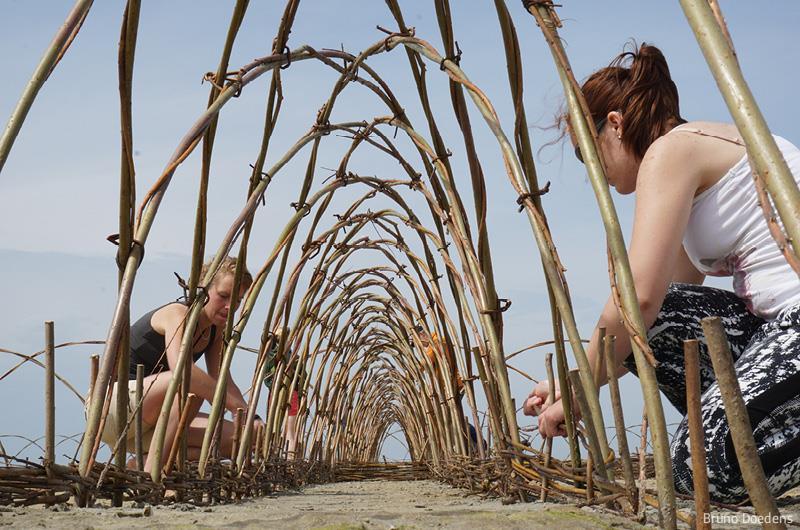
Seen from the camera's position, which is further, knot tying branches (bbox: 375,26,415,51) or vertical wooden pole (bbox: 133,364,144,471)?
knot tying branches (bbox: 375,26,415,51)

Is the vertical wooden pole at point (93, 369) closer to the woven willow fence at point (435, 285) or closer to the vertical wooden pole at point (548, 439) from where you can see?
the woven willow fence at point (435, 285)

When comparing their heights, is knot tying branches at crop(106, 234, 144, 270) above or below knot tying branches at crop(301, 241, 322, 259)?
below

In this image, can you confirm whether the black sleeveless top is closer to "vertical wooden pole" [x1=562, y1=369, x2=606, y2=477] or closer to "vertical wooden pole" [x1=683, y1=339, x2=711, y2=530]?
"vertical wooden pole" [x1=562, y1=369, x2=606, y2=477]

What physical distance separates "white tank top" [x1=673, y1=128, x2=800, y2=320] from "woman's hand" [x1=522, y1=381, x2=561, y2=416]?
0.42 metres

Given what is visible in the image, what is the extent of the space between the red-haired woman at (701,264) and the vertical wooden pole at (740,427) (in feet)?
1.57

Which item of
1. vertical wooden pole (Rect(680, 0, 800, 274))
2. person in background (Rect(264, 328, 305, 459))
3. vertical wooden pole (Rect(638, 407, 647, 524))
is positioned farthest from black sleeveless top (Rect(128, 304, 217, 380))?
vertical wooden pole (Rect(680, 0, 800, 274))

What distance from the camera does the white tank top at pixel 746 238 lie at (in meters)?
1.38

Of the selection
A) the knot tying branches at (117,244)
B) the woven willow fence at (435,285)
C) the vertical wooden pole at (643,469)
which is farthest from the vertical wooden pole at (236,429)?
the vertical wooden pole at (643,469)

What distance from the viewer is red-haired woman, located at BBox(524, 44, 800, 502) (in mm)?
1260

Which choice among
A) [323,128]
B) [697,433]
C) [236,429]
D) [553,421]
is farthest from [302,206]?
[697,433]

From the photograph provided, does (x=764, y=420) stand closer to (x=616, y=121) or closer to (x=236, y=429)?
(x=616, y=121)

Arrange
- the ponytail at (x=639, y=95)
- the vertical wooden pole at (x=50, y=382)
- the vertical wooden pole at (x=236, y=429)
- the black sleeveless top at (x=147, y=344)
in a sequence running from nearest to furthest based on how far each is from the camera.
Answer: the vertical wooden pole at (x=50, y=382)
the ponytail at (x=639, y=95)
the vertical wooden pole at (x=236, y=429)
the black sleeveless top at (x=147, y=344)

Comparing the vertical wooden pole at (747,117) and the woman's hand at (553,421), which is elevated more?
the vertical wooden pole at (747,117)

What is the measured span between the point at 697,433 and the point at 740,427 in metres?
0.05
